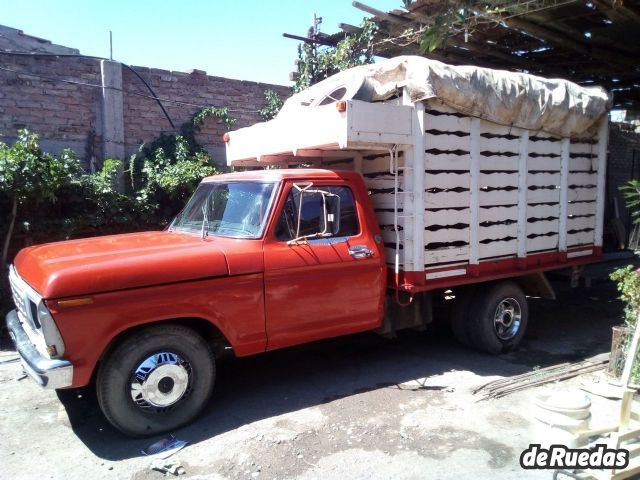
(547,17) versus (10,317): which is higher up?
(547,17)

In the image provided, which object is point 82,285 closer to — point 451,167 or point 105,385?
point 105,385

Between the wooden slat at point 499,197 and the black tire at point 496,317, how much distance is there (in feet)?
2.98

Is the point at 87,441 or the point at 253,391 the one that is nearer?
the point at 87,441

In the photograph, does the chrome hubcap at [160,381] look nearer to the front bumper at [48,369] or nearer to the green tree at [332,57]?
the front bumper at [48,369]

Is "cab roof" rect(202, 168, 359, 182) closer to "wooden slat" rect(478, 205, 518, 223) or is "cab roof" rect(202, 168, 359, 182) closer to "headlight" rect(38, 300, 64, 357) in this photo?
"wooden slat" rect(478, 205, 518, 223)

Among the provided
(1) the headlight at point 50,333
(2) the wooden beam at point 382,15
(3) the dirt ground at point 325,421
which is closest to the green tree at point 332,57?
(2) the wooden beam at point 382,15

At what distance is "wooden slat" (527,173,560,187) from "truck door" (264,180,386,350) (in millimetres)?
2194

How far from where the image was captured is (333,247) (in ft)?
15.0

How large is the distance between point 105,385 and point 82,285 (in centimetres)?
76

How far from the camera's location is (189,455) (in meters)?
3.64

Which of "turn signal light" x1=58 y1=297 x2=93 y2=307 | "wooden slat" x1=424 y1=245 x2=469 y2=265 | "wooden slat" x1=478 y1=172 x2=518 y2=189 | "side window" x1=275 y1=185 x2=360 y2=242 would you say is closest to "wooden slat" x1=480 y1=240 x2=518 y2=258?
"wooden slat" x1=424 y1=245 x2=469 y2=265

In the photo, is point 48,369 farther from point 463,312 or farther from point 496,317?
point 496,317

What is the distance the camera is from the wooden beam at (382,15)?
23.6ft

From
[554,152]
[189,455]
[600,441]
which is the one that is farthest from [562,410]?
[554,152]
